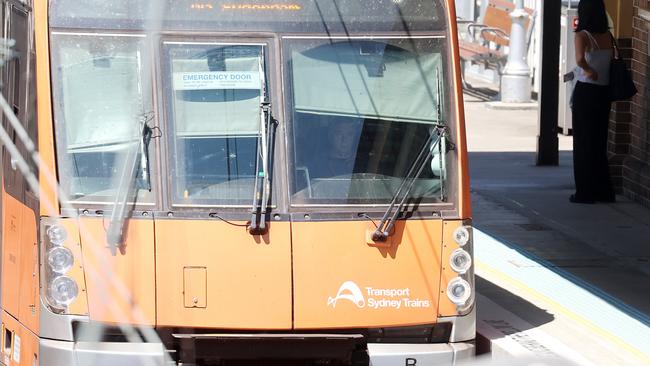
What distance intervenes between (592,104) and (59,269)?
8.13m

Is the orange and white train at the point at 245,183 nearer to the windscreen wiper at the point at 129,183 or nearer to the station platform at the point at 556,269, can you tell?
the windscreen wiper at the point at 129,183

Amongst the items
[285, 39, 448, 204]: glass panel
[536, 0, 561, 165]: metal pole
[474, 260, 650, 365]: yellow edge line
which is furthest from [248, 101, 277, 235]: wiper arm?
[536, 0, 561, 165]: metal pole

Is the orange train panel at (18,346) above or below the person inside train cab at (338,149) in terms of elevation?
below

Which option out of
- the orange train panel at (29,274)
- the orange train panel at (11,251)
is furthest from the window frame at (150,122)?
the orange train panel at (11,251)

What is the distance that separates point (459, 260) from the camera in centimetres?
715

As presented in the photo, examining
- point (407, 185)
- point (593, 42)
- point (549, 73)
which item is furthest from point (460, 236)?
point (549, 73)

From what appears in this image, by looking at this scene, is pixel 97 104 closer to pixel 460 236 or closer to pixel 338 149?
pixel 338 149

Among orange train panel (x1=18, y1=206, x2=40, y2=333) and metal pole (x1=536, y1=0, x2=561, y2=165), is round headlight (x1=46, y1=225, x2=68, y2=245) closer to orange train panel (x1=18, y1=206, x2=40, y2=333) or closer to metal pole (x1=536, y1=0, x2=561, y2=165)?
orange train panel (x1=18, y1=206, x2=40, y2=333)

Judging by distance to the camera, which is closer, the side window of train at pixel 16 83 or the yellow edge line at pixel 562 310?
the side window of train at pixel 16 83

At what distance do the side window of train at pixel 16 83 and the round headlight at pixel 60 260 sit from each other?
743 mm

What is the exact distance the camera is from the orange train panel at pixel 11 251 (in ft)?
24.9

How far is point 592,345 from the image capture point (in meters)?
8.23

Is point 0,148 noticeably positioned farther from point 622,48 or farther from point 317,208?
point 622,48

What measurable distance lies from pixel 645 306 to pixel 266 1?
13.5ft
